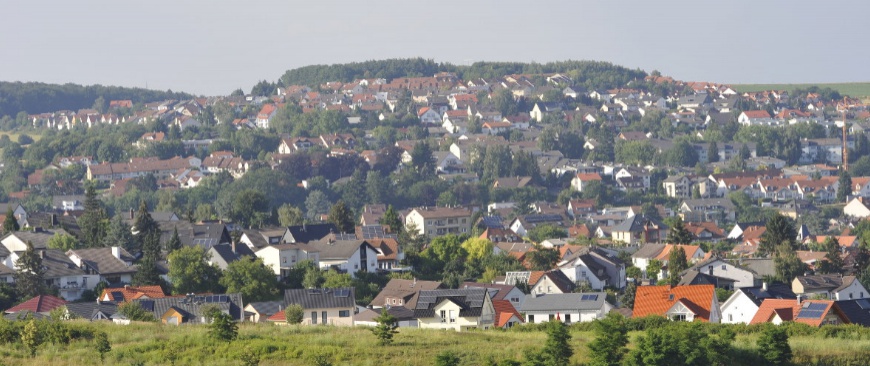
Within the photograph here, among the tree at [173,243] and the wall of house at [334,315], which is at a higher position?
the tree at [173,243]

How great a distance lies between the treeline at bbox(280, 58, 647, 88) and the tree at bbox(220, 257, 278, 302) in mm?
106961

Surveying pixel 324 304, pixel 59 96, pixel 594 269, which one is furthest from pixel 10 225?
pixel 59 96

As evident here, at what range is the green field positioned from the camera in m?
157

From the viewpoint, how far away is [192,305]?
38.5m

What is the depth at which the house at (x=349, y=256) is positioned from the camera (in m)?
50.4

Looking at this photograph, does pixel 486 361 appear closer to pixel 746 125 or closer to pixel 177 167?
pixel 177 167

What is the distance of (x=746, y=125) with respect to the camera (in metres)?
119

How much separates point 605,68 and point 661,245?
98.2 m

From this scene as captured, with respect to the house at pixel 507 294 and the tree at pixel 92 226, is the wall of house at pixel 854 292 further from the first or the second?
the tree at pixel 92 226

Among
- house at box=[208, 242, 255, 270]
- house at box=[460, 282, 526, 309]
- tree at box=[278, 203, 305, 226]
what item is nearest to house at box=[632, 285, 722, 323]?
house at box=[460, 282, 526, 309]

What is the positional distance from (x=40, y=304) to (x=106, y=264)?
Answer: 7003mm

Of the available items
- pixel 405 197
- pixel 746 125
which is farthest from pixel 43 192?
pixel 746 125

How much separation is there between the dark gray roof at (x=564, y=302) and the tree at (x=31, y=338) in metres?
16.9

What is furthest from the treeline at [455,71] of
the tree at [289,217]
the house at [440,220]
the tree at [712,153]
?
the tree at [289,217]
